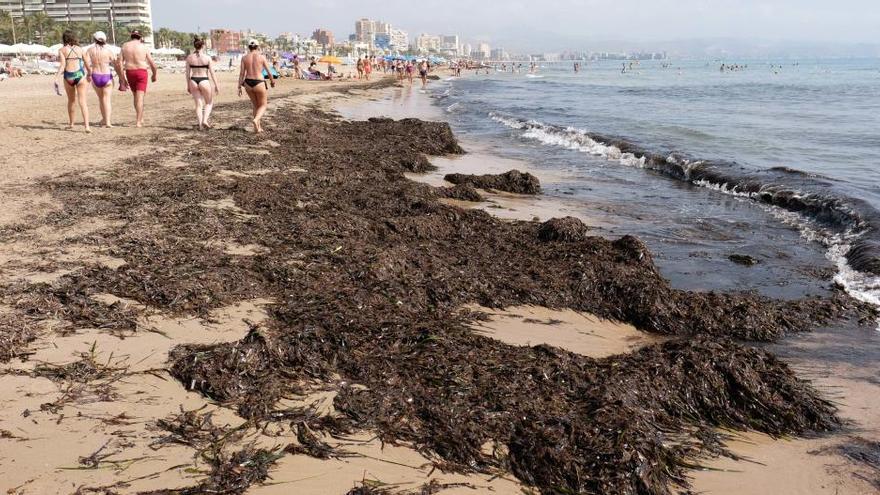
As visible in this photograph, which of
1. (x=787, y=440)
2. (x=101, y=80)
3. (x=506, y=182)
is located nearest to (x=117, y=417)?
(x=787, y=440)

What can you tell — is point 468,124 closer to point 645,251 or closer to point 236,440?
point 645,251

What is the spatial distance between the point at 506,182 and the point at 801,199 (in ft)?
15.7

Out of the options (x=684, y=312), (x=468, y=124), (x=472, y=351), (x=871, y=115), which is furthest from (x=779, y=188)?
(x=871, y=115)

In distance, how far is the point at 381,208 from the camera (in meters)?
6.86

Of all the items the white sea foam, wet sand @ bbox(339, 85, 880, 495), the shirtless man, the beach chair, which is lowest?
wet sand @ bbox(339, 85, 880, 495)

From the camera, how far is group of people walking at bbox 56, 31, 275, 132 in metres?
10.1

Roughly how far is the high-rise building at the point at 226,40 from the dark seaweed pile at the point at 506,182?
155146 mm

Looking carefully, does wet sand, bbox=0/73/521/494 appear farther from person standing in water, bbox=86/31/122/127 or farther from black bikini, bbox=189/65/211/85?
black bikini, bbox=189/65/211/85

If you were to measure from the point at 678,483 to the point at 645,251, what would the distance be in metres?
3.40

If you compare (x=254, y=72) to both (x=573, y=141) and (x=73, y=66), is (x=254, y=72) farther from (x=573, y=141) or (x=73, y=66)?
(x=573, y=141)

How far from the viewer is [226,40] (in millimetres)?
174375

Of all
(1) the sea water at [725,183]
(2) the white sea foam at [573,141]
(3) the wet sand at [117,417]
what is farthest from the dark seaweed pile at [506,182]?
(3) the wet sand at [117,417]

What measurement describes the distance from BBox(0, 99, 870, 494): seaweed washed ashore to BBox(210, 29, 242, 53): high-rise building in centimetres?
15801

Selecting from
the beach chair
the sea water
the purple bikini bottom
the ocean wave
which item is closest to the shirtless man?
the purple bikini bottom
